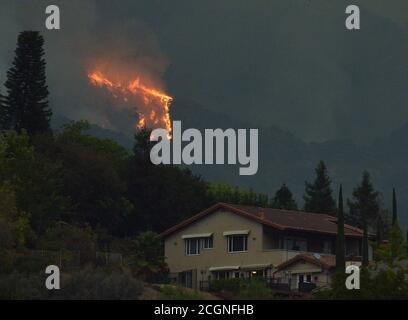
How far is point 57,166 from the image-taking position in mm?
89562

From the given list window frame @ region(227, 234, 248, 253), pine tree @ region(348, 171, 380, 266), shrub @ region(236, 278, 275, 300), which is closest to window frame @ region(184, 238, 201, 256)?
window frame @ region(227, 234, 248, 253)

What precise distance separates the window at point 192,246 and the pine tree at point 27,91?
17.5m

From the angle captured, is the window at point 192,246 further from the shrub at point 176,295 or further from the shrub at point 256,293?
the shrub at point 176,295

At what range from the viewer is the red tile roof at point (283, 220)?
3536 inches

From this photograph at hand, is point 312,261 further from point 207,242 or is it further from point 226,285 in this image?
point 207,242

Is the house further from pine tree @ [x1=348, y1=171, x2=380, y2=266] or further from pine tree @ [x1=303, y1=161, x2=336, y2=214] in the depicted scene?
pine tree @ [x1=348, y1=171, x2=380, y2=266]

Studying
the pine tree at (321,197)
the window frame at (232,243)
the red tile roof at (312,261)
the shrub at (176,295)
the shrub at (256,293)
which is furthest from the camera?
the pine tree at (321,197)

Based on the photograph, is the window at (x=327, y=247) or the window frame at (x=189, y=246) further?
the window frame at (x=189, y=246)

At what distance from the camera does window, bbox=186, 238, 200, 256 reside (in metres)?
94.7

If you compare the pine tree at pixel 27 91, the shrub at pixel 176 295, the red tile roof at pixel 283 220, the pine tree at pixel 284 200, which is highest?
the pine tree at pixel 27 91

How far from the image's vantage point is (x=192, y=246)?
9525cm

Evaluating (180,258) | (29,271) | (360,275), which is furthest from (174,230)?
(360,275)

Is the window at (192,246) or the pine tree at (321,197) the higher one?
the pine tree at (321,197)

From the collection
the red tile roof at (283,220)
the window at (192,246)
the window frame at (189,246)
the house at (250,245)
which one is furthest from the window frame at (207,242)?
the red tile roof at (283,220)
